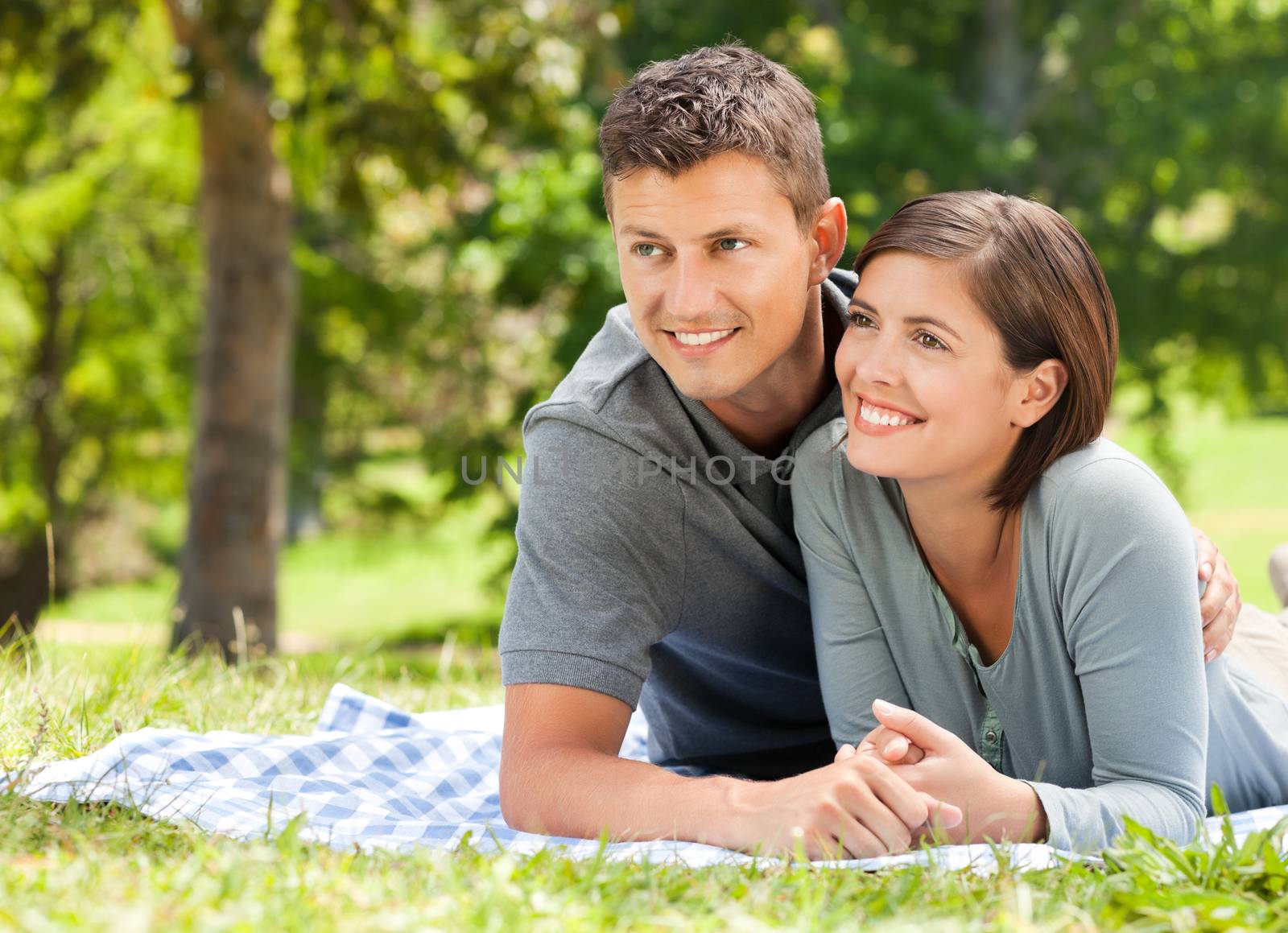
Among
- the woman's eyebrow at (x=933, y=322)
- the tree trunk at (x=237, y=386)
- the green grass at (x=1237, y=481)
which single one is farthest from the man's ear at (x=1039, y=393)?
the green grass at (x=1237, y=481)

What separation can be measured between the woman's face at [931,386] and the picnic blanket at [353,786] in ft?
2.55

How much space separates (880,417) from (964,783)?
0.73 metres

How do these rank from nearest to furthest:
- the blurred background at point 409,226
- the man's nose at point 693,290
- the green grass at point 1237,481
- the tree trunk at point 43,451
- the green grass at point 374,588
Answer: the man's nose at point 693,290
the blurred background at point 409,226
the green grass at point 1237,481
the tree trunk at point 43,451
the green grass at point 374,588

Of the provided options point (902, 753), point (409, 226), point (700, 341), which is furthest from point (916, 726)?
point (409, 226)

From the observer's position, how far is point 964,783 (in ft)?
7.82

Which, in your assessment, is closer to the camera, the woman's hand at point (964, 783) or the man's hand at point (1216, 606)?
the woman's hand at point (964, 783)

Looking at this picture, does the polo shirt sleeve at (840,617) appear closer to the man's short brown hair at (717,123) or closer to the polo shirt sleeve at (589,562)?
the polo shirt sleeve at (589,562)

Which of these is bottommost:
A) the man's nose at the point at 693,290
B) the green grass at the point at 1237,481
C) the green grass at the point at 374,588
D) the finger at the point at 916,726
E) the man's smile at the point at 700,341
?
the green grass at the point at 374,588

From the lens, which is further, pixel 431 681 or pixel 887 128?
pixel 887 128

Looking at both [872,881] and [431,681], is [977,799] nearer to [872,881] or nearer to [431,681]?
[872,881]

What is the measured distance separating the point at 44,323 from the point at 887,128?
8.98m

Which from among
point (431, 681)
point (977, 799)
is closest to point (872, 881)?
point (977, 799)

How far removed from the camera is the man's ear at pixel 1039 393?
8.64 ft

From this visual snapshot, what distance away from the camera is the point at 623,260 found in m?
2.83
